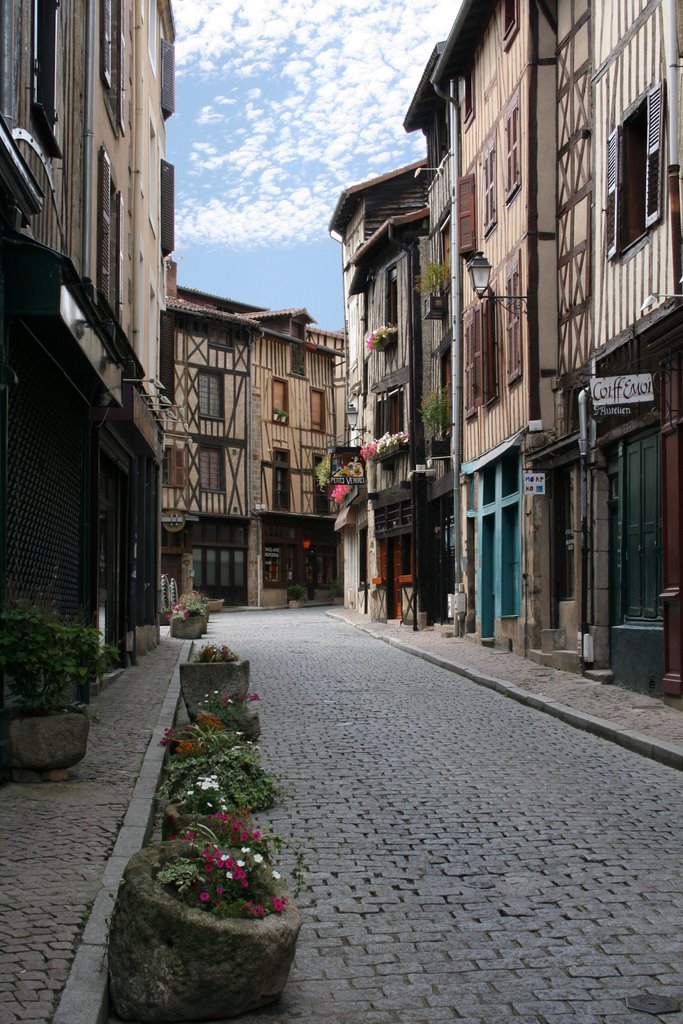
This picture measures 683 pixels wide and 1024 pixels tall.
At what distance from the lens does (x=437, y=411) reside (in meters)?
24.2

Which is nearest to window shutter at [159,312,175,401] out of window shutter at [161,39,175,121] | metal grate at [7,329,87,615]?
window shutter at [161,39,175,121]

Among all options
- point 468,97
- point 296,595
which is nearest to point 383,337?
point 468,97

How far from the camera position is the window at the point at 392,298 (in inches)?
1177

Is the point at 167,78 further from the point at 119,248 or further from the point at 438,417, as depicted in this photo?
the point at 119,248

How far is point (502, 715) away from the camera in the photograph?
1127 centimetres

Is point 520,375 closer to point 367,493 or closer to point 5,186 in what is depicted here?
point 5,186

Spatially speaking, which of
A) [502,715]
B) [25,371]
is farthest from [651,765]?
[25,371]

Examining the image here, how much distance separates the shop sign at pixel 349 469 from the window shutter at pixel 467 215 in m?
11.6

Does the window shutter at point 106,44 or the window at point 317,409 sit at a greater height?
the window at point 317,409

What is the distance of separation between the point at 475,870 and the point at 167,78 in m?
21.2

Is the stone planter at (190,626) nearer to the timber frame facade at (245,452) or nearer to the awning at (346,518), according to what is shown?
the awning at (346,518)

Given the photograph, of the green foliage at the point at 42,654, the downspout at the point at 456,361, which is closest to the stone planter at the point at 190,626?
the downspout at the point at 456,361

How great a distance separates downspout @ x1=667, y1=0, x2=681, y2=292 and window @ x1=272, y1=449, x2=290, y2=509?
116 feet

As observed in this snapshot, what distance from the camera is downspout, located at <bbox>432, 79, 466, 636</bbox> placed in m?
22.1
